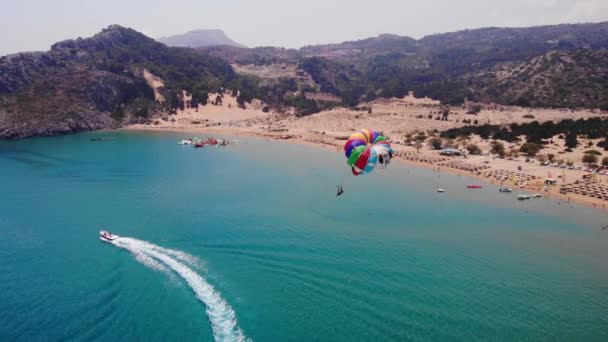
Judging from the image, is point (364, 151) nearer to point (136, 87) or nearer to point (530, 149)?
point (530, 149)

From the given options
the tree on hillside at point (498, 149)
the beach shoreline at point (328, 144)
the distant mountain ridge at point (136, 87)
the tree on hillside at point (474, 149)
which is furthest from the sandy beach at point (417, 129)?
the distant mountain ridge at point (136, 87)

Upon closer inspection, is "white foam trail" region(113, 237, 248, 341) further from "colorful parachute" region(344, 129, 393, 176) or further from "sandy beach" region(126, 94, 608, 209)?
"sandy beach" region(126, 94, 608, 209)

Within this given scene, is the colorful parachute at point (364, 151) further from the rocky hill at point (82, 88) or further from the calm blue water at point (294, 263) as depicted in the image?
the rocky hill at point (82, 88)

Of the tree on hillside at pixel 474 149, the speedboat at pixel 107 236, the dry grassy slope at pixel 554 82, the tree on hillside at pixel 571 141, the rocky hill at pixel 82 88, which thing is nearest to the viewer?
the speedboat at pixel 107 236

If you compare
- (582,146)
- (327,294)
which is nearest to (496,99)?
(582,146)

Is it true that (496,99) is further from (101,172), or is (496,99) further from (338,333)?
(338,333)

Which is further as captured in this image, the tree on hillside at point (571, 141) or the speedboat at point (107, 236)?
the tree on hillside at point (571, 141)
